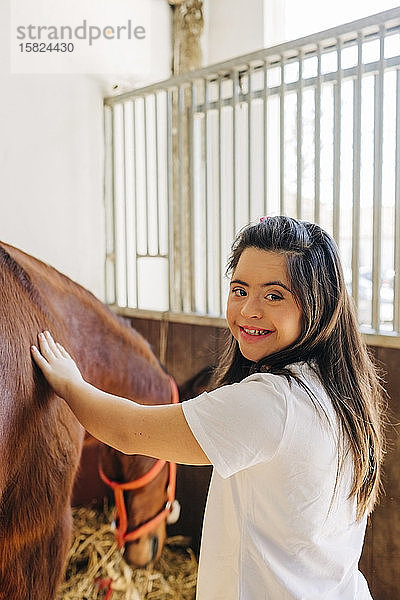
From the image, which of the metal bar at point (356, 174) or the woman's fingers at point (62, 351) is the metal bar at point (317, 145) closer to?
the metal bar at point (356, 174)

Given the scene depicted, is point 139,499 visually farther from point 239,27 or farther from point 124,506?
point 239,27

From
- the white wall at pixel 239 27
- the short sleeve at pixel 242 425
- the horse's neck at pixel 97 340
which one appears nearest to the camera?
the short sleeve at pixel 242 425

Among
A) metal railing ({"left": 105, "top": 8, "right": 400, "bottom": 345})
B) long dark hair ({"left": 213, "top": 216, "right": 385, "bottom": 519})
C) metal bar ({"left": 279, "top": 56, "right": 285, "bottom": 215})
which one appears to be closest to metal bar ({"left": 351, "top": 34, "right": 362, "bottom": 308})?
metal railing ({"left": 105, "top": 8, "right": 400, "bottom": 345})

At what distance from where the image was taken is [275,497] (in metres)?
0.87

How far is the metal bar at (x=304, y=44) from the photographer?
4.83 feet

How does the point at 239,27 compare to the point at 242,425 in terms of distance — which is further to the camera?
the point at 239,27

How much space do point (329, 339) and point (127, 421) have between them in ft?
1.02

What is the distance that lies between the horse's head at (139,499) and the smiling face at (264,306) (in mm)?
841

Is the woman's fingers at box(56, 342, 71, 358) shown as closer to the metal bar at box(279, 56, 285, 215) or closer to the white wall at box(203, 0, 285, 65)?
the metal bar at box(279, 56, 285, 215)

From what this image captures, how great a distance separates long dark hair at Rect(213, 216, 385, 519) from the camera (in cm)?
89

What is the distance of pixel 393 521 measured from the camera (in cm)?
150

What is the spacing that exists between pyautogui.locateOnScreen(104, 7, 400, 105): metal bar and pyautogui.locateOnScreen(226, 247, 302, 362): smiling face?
2.80 feet

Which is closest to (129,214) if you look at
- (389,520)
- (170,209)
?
(170,209)

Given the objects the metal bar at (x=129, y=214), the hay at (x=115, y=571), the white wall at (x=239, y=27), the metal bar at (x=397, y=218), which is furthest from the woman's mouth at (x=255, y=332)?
the white wall at (x=239, y=27)
